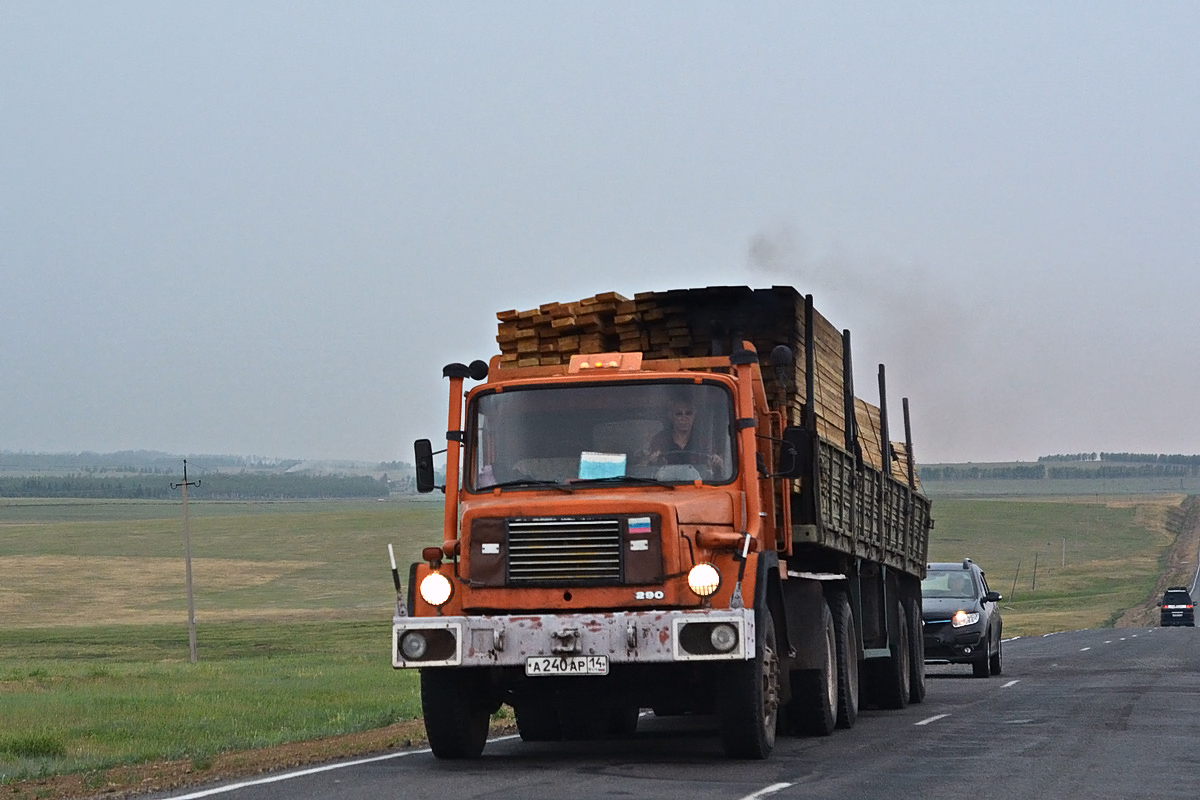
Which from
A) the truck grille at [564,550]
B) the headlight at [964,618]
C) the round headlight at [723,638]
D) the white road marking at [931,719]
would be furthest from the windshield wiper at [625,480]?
the headlight at [964,618]

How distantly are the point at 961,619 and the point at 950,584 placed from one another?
149 centimetres

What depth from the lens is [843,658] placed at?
1628 cm

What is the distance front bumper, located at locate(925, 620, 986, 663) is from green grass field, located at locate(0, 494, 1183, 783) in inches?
337

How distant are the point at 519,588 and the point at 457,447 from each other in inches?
60.6

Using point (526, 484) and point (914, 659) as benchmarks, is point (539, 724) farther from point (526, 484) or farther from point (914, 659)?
point (914, 659)

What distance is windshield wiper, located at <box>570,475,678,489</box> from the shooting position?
41.9 ft

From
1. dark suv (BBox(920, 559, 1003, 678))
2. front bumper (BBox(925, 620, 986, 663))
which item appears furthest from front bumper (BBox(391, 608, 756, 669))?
front bumper (BBox(925, 620, 986, 663))

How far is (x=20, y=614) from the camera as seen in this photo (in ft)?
277

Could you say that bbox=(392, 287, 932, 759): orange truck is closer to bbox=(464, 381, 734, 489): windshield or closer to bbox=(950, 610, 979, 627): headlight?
bbox=(464, 381, 734, 489): windshield

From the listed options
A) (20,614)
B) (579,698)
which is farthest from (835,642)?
(20,614)

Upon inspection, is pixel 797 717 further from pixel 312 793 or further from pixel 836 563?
pixel 312 793

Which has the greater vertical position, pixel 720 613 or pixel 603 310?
pixel 603 310

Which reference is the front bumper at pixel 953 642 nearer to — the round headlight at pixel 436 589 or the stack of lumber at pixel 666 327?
the stack of lumber at pixel 666 327

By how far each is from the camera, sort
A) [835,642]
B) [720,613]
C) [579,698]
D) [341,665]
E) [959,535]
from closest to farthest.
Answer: [720,613] < [579,698] < [835,642] < [341,665] < [959,535]
